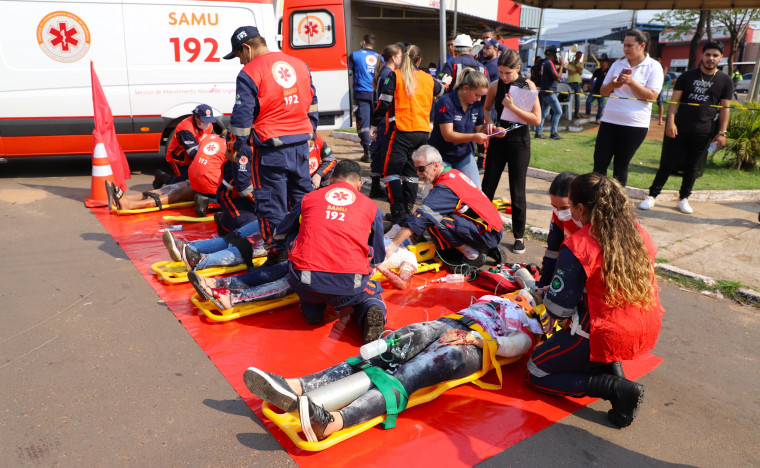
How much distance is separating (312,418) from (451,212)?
2.71 metres

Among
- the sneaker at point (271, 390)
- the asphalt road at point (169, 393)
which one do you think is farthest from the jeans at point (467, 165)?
the sneaker at point (271, 390)

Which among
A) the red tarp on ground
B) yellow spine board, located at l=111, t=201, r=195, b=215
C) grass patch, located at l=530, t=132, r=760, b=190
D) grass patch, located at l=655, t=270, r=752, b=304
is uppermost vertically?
grass patch, located at l=530, t=132, r=760, b=190

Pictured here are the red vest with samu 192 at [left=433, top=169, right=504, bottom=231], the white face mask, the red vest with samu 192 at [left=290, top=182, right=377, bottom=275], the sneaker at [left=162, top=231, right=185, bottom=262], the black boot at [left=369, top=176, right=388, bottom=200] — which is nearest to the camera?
the red vest with samu 192 at [left=290, top=182, right=377, bottom=275]

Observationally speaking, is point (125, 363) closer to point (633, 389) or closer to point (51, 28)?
point (633, 389)

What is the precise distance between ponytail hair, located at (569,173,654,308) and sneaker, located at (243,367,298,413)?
1708 millimetres

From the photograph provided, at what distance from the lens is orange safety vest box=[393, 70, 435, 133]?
6457 mm

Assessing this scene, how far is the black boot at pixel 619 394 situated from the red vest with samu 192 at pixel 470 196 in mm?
2054

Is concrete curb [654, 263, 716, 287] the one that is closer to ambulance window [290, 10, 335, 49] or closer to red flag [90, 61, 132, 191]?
red flag [90, 61, 132, 191]

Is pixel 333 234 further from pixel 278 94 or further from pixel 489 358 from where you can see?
pixel 278 94

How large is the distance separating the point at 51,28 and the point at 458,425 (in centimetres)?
757

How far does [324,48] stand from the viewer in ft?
35.5

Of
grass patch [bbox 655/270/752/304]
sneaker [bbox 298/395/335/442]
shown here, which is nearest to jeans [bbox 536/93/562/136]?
grass patch [bbox 655/270/752/304]

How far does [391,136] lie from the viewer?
260 inches

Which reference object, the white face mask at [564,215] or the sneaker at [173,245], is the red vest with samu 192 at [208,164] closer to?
the sneaker at [173,245]
